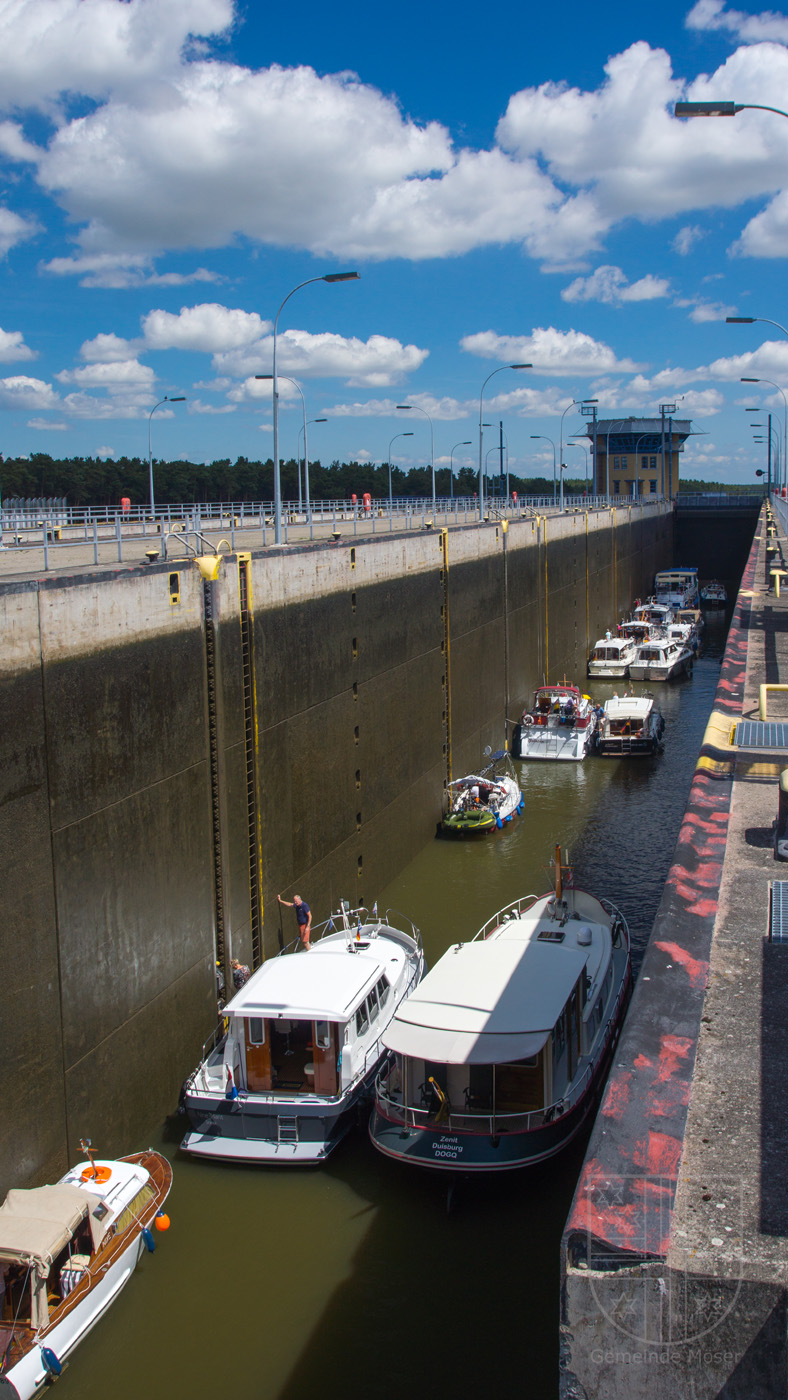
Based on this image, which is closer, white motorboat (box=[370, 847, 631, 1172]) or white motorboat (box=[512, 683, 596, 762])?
white motorboat (box=[370, 847, 631, 1172])

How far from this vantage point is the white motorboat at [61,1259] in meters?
10.1

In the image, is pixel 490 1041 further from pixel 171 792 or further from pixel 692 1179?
pixel 692 1179

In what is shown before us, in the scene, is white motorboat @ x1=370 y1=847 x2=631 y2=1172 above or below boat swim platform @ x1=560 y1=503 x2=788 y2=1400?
below

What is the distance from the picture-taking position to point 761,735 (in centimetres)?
1519

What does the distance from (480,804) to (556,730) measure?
7446mm

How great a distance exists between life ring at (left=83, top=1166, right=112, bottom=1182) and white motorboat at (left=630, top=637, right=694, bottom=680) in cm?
3842

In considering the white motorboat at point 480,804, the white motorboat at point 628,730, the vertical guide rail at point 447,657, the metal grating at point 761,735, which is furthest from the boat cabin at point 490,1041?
the white motorboat at point 628,730

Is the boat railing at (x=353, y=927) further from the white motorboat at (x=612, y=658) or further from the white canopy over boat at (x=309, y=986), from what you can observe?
the white motorboat at (x=612, y=658)

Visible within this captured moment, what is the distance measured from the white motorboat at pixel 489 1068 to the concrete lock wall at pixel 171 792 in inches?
127

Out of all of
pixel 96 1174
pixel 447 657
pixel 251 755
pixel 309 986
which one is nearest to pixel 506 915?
pixel 251 755

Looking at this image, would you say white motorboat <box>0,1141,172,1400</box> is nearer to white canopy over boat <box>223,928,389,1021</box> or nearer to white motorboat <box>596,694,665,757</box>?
white canopy over boat <box>223,928,389,1021</box>

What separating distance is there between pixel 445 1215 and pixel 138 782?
6343 millimetres

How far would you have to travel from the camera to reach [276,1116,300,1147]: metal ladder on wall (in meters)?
13.8

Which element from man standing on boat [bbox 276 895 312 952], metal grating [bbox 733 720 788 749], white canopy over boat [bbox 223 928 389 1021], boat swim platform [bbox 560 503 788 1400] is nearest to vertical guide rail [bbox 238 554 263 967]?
man standing on boat [bbox 276 895 312 952]
